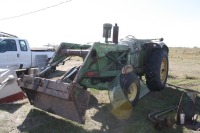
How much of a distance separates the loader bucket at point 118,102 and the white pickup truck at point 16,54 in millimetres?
6621

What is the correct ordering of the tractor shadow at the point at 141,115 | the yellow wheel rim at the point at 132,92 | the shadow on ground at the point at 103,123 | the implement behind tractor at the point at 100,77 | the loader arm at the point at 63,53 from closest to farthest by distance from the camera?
the implement behind tractor at the point at 100,77 → the shadow on ground at the point at 103,123 → the tractor shadow at the point at 141,115 → the yellow wheel rim at the point at 132,92 → the loader arm at the point at 63,53

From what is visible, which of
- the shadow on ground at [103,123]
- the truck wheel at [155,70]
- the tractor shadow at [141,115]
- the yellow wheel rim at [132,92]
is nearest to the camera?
the shadow on ground at [103,123]

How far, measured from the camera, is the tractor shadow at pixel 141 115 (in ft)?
18.9

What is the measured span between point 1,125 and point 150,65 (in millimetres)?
4250

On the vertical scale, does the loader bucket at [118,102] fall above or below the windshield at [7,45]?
below

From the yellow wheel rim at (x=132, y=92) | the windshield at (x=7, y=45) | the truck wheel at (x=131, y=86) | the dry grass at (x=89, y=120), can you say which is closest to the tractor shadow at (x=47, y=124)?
the dry grass at (x=89, y=120)

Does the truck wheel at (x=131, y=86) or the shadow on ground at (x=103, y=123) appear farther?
the truck wheel at (x=131, y=86)

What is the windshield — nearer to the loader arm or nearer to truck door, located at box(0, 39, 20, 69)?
truck door, located at box(0, 39, 20, 69)

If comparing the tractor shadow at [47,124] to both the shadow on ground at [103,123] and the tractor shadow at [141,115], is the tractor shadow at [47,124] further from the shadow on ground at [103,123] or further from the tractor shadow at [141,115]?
the tractor shadow at [141,115]

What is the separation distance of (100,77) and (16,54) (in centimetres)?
685

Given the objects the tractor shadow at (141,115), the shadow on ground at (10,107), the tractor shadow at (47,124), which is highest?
the tractor shadow at (47,124)

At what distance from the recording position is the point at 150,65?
26.6ft

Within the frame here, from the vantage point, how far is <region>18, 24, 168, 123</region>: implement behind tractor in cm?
546

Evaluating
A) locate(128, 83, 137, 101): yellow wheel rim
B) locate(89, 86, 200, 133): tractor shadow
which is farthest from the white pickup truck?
locate(128, 83, 137, 101): yellow wheel rim
